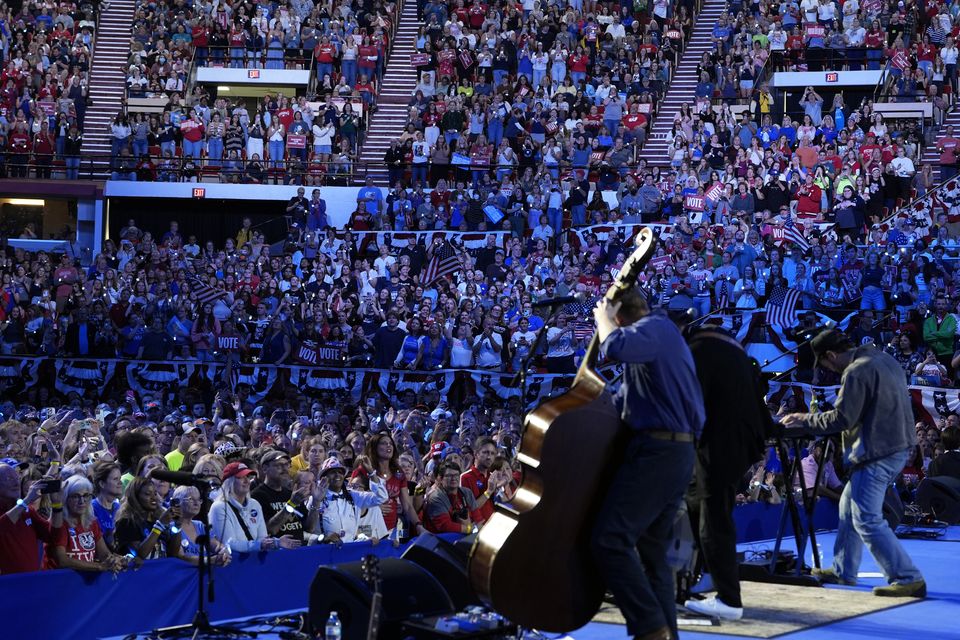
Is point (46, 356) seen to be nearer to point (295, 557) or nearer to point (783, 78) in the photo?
point (295, 557)

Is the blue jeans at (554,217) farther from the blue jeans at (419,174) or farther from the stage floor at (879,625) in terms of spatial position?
the stage floor at (879,625)

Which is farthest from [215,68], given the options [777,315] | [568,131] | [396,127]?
[777,315]

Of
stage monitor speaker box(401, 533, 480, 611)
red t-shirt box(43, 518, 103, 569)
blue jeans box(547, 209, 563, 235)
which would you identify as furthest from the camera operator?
stage monitor speaker box(401, 533, 480, 611)

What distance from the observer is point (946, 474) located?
14.9m

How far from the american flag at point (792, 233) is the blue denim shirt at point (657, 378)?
16.7m

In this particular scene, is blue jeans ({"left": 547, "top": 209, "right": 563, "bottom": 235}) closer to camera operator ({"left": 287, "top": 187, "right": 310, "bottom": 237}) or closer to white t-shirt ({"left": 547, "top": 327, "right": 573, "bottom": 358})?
camera operator ({"left": 287, "top": 187, "right": 310, "bottom": 237})

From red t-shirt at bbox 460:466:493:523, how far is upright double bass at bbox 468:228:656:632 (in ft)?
16.4

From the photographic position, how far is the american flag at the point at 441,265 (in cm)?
2449

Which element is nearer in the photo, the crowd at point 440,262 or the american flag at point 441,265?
the crowd at point 440,262

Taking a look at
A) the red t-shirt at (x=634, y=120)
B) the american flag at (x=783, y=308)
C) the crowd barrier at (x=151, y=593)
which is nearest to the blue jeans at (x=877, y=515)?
the crowd barrier at (x=151, y=593)

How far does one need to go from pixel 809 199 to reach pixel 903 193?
204cm

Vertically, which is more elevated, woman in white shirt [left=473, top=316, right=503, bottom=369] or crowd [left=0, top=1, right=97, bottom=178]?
crowd [left=0, top=1, right=97, bottom=178]

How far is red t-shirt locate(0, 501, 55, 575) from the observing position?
8.23 m

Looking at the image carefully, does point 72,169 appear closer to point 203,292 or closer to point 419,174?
point 419,174
